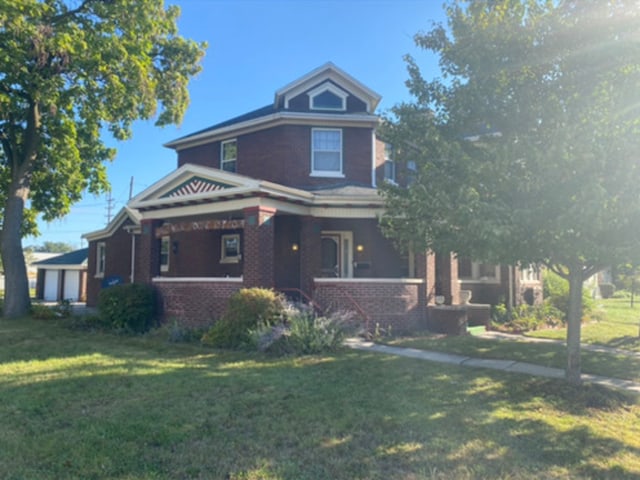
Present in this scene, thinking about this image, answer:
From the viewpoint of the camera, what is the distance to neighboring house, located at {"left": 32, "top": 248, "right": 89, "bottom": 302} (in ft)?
92.3

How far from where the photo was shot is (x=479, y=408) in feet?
19.0

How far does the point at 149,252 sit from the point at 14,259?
593 cm

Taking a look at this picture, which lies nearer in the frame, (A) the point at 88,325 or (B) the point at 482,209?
(B) the point at 482,209

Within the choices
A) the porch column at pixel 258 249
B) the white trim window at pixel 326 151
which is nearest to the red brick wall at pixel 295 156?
the white trim window at pixel 326 151

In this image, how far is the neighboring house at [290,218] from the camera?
11.8 meters

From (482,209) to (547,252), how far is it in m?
1.21

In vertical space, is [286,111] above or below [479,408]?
above

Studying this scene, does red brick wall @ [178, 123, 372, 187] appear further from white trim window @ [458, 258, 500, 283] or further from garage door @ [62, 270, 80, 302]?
garage door @ [62, 270, 80, 302]

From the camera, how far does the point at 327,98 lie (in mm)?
15953

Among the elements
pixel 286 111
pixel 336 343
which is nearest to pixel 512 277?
pixel 336 343

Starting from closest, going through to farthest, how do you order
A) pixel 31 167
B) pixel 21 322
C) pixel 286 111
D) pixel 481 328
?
pixel 481 328 → pixel 21 322 → pixel 286 111 → pixel 31 167

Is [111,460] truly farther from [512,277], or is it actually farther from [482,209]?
[512,277]

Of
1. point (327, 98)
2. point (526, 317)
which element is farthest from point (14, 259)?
point (526, 317)

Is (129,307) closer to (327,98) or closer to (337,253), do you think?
(337,253)
